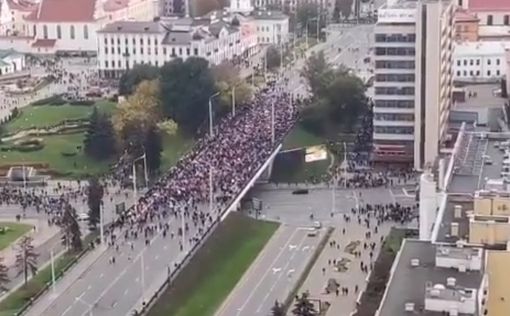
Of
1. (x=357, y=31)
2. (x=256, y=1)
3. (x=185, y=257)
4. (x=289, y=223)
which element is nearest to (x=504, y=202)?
(x=185, y=257)

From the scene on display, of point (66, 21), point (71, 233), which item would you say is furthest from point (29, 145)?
point (66, 21)

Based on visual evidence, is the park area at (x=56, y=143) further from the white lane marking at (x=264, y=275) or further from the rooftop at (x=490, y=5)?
the rooftop at (x=490, y=5)

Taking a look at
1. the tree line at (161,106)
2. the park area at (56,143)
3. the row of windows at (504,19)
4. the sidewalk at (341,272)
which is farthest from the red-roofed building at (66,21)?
the sidewalk at (341,272)

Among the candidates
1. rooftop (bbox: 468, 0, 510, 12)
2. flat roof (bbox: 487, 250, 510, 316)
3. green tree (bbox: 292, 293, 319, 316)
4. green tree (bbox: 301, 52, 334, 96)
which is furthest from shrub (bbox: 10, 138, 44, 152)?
flat roof (bbox: 487, 250, 510, 316)

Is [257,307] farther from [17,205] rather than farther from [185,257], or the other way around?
[17,205]

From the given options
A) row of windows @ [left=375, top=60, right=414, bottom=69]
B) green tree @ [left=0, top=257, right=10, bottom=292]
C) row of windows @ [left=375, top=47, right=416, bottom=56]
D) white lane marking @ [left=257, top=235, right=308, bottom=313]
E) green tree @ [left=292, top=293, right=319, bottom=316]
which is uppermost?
row of windows @ [left=375, top=47, right=416, bottom=56]

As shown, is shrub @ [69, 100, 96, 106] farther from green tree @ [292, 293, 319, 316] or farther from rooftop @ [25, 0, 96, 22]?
green tree @ [292, 293, 319, 316]

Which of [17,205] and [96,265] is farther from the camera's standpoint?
[17,205]
